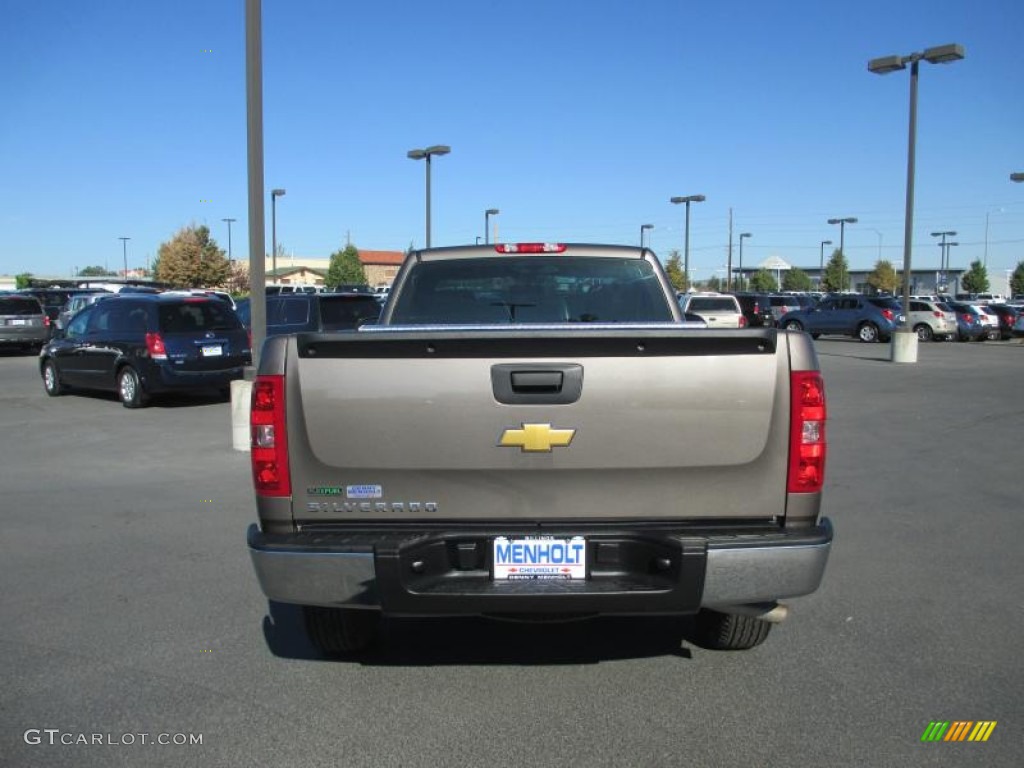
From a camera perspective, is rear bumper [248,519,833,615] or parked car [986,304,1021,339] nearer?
rear bumper [248,519,833,615]

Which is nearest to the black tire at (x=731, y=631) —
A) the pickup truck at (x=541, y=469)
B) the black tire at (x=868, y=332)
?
the pickup truck at (x=541, y=469)

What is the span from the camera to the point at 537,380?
3.44 metres

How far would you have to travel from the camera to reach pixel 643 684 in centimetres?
402

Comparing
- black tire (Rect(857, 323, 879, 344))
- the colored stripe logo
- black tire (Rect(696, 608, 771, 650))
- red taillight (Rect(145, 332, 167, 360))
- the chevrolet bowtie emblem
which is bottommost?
the colored stripe logo

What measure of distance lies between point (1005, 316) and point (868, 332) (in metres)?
7.75

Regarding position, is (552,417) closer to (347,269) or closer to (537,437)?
(537,437)

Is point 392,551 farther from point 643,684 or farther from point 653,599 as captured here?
point 643,684

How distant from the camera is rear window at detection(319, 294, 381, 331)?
→ 16.5 metres

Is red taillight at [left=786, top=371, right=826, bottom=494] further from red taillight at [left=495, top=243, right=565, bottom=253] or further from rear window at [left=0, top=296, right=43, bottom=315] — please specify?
rear window at [left=0, top=296, right=43, bottom=315]

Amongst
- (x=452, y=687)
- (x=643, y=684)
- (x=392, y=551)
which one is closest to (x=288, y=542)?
(x=392, y=551)

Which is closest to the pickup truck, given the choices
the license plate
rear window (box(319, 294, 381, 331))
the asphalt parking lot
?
the license plate

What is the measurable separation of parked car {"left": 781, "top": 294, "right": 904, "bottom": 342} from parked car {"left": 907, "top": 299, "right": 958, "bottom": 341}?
1.52 m

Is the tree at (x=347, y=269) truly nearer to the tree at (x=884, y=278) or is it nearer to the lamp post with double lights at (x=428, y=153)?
the lamp post with double lights at (x=428, y=153)

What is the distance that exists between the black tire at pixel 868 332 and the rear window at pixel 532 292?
30185 millimetres
